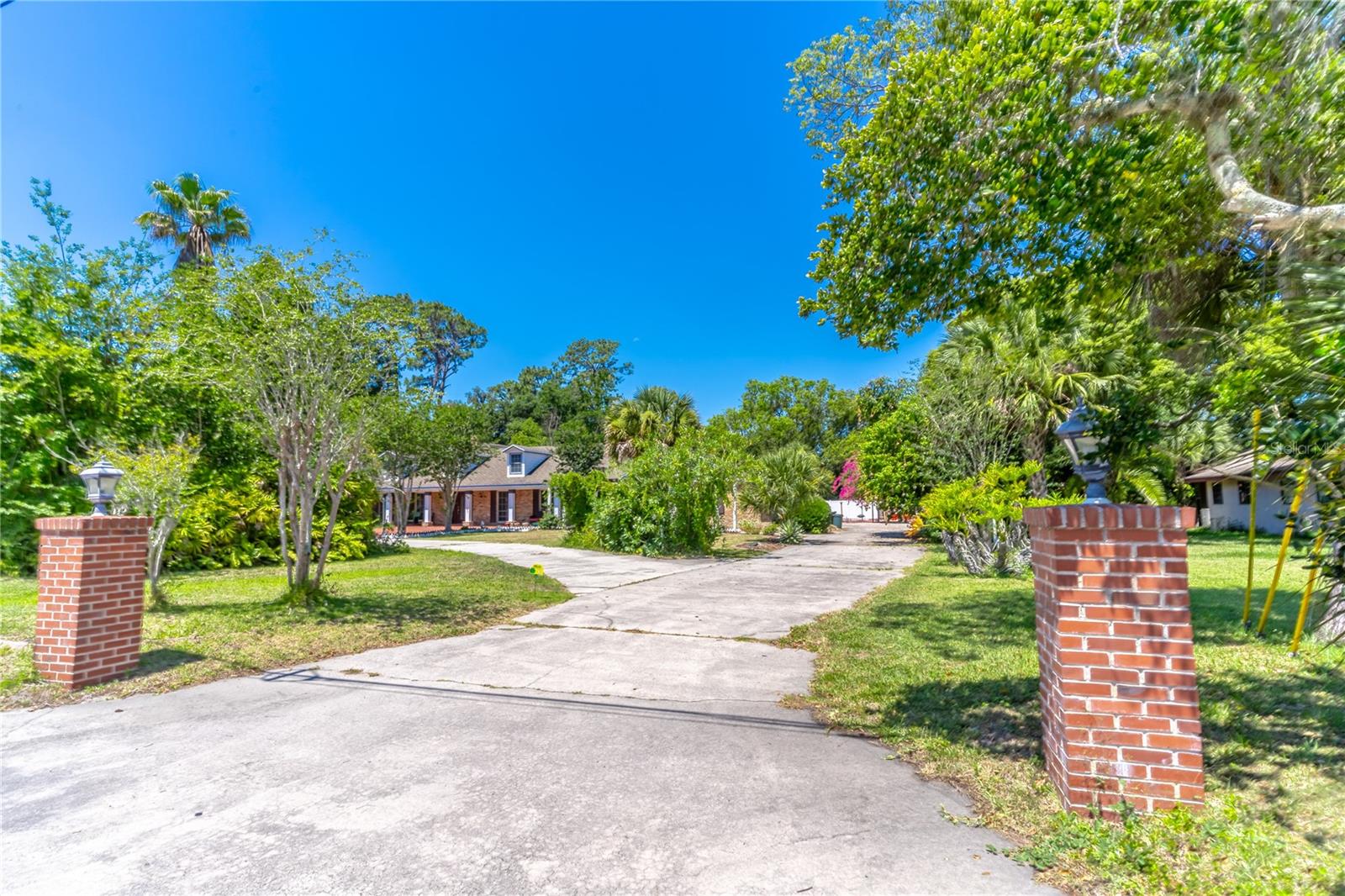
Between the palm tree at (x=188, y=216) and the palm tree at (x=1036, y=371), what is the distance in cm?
2241

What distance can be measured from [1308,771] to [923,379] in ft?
47.3

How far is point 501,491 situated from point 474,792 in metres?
38.2

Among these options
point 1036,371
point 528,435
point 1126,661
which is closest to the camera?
point 1126,661

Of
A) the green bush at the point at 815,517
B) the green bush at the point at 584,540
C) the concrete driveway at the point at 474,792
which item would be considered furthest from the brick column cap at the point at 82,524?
the green bush at the point at 815,517

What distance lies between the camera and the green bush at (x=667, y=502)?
709 inches

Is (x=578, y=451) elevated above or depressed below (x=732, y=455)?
above

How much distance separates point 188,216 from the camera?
21016 millimetres

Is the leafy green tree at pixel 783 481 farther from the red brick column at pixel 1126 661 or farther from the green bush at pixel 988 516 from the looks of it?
the red brick column at pixel 1126 661

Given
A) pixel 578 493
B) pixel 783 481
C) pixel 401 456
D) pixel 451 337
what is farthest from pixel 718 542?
pixel 451 337

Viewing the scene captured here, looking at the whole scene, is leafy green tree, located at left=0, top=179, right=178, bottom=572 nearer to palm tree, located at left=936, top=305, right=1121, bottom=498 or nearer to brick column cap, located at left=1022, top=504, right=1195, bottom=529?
Answer: brick column cap, located at left=1022, top=504, right=1195, bottom=529

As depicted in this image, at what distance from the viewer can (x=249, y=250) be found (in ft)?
26.1

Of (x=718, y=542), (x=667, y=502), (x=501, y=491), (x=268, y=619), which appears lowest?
(x=718, y=542)

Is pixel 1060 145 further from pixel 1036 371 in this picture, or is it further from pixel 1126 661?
pixel 1036 371

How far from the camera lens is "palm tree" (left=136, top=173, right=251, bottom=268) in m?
20.7
